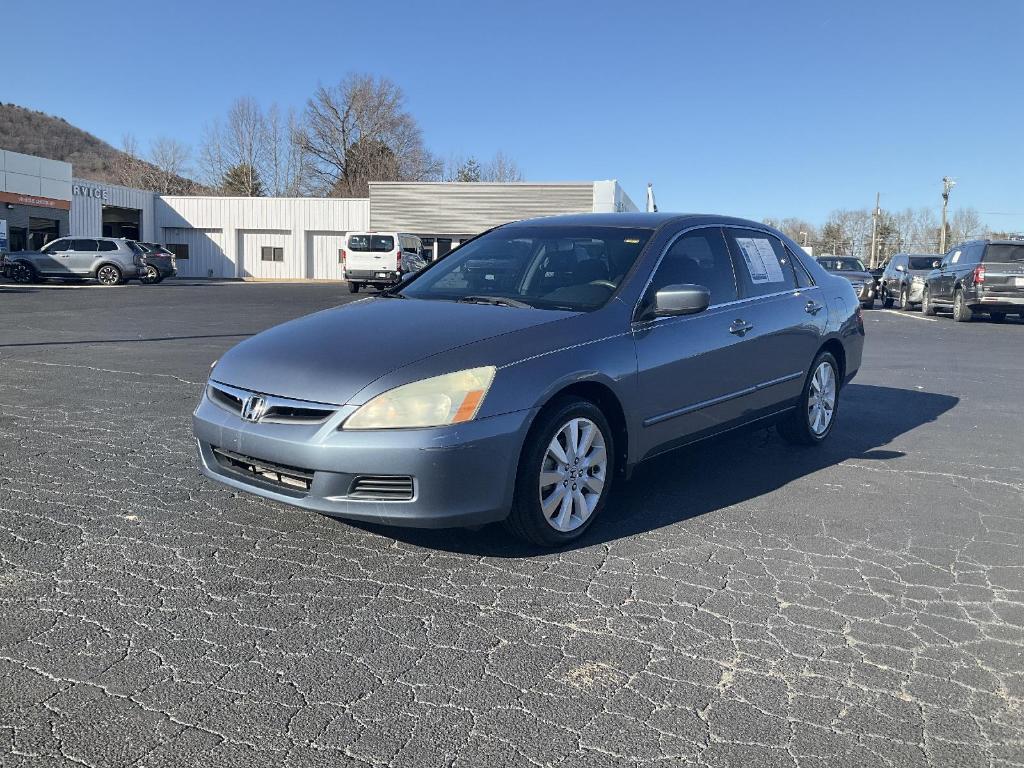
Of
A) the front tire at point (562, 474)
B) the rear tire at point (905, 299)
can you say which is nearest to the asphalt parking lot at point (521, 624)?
the front tire at point (562, 474)

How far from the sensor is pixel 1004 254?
1867 cm

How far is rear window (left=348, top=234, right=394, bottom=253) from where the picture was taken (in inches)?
1085

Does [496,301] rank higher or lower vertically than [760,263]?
lower

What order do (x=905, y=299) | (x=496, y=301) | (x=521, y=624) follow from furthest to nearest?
(x=905, y=299) < (x=496, y=301) < (x=521, y=624)

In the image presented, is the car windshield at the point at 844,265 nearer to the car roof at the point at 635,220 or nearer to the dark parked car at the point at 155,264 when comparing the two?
the car roof at the point at 635,220

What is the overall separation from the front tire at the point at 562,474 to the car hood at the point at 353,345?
48 cm

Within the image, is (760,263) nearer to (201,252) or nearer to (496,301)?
(496,301)

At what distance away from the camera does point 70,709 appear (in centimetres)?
258

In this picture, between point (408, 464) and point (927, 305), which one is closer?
point (408, 464)

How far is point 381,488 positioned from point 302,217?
159 ft

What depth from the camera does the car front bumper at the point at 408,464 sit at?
11.6ft

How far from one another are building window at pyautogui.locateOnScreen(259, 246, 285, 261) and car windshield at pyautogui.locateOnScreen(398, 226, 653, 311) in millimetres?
46904

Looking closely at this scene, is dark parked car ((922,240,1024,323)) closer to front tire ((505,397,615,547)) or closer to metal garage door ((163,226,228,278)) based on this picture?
front tire ((505,397,615,547))

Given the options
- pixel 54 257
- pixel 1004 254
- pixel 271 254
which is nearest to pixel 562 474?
pixel 1004 254
